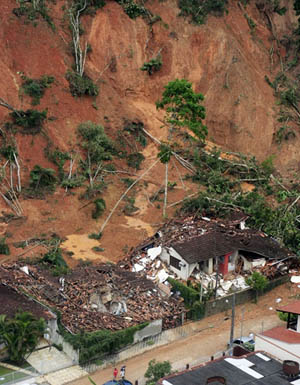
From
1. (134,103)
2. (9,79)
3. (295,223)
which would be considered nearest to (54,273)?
(295,223)

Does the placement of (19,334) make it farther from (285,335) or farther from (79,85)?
(79,85)

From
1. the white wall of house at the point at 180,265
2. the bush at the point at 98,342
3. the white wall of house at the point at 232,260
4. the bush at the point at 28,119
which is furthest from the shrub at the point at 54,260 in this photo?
the bush at the point at 28,119

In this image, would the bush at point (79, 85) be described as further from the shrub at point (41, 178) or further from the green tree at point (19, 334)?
the green tree at point (19, 334)

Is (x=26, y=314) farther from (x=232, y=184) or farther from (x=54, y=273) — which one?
(x=232, y=184)

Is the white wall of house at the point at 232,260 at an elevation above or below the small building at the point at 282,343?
below

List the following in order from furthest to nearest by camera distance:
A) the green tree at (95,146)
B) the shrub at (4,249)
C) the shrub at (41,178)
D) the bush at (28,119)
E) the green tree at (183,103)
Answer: the green tree at (95,146) → the bush at (28,119) → the green tree at (183,103) → the shrub at (41,178) → the shrub at (4,249)

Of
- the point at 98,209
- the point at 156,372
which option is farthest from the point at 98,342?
the point at 98,209

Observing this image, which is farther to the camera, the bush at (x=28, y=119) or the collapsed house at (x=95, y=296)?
the bush at (x=28, y=119)

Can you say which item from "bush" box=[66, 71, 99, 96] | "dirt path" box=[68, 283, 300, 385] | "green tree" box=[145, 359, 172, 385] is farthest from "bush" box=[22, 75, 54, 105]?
"green tree" box=[145, 359, 172, 385]

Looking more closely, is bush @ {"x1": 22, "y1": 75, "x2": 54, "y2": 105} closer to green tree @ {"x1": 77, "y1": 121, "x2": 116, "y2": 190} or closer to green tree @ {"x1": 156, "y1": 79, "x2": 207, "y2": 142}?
green tree @ {"x1": 77, "y1": 121, "x2": 116, "y2": 190}
